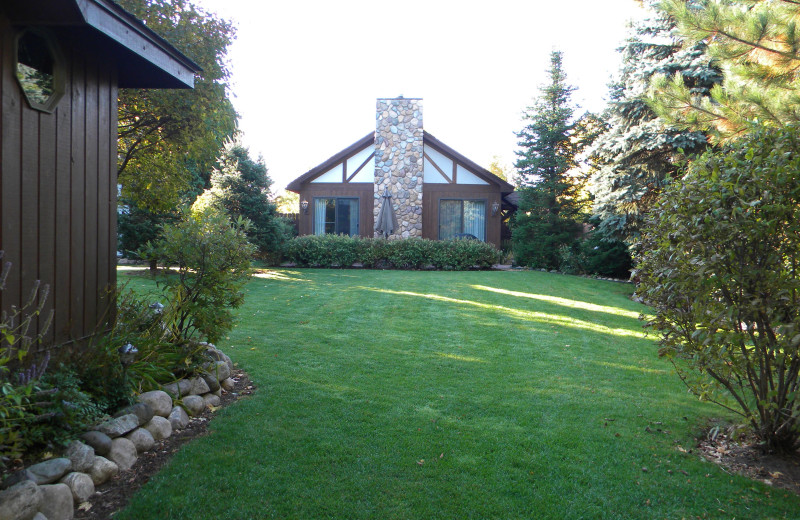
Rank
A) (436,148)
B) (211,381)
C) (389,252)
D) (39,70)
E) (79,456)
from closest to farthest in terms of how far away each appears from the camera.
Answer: (79,456) → (39,70) → (211,381) → (389,252) → (436,148)

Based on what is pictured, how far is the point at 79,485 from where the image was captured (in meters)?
2.87

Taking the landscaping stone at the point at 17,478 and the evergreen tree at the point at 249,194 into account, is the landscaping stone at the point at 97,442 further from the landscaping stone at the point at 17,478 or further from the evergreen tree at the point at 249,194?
the evergreen tree at the point at 249,194

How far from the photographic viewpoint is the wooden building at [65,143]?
3.39 m

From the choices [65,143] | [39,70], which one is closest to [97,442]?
[65,143]

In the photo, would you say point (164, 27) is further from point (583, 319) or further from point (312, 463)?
point (583, 319)

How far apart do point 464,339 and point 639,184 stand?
25.7 feet

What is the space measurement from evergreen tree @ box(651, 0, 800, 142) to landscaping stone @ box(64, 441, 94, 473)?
5700mm

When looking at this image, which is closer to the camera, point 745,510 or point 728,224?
point 745,510

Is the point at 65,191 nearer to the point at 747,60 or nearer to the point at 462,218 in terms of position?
the point at 747,60

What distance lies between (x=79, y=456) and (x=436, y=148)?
17.3 m

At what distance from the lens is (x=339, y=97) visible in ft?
124

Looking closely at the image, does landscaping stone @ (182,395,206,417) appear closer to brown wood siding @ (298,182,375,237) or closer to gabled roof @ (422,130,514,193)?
brown wood siding @ (298,182,375,237)

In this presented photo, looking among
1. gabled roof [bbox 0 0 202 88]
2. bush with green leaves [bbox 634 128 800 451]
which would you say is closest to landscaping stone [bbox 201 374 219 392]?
gabled roof [bbox 0 0 202 88]

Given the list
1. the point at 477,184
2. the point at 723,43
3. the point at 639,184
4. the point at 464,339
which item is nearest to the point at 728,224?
the point at 723,43
